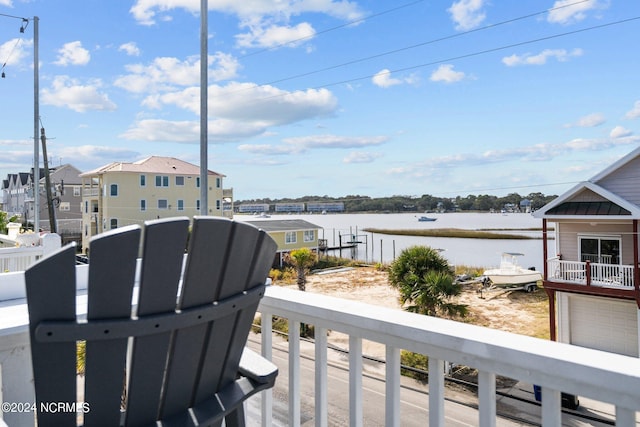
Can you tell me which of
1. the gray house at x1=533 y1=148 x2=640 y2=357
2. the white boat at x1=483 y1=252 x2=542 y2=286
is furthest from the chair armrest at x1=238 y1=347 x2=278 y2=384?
the white boat at x1=483 y1=252 x2=542 y2=286

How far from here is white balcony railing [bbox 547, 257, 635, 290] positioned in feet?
18.9

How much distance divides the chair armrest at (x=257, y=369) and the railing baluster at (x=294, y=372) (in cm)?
21

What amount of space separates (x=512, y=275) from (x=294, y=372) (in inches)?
489

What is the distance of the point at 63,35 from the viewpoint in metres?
7.92

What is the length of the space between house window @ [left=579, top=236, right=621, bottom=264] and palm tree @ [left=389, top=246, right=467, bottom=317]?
6.76 feet

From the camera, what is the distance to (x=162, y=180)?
14086 millimetres

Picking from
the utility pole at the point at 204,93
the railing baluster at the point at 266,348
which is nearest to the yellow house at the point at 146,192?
the utility pole at the point at 204,93

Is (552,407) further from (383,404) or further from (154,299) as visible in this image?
(383,404)

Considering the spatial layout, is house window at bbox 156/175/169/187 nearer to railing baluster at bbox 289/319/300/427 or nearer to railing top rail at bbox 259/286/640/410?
railing baluster at bbox 289/319/300/427

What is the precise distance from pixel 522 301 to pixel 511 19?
25.4 feet

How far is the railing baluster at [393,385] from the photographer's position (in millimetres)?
942

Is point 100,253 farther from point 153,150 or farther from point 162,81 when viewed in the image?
point 153,150

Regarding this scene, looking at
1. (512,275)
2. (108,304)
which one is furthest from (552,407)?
(512,275)

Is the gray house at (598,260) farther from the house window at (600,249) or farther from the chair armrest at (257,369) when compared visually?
the chair armrest at (257,369)
